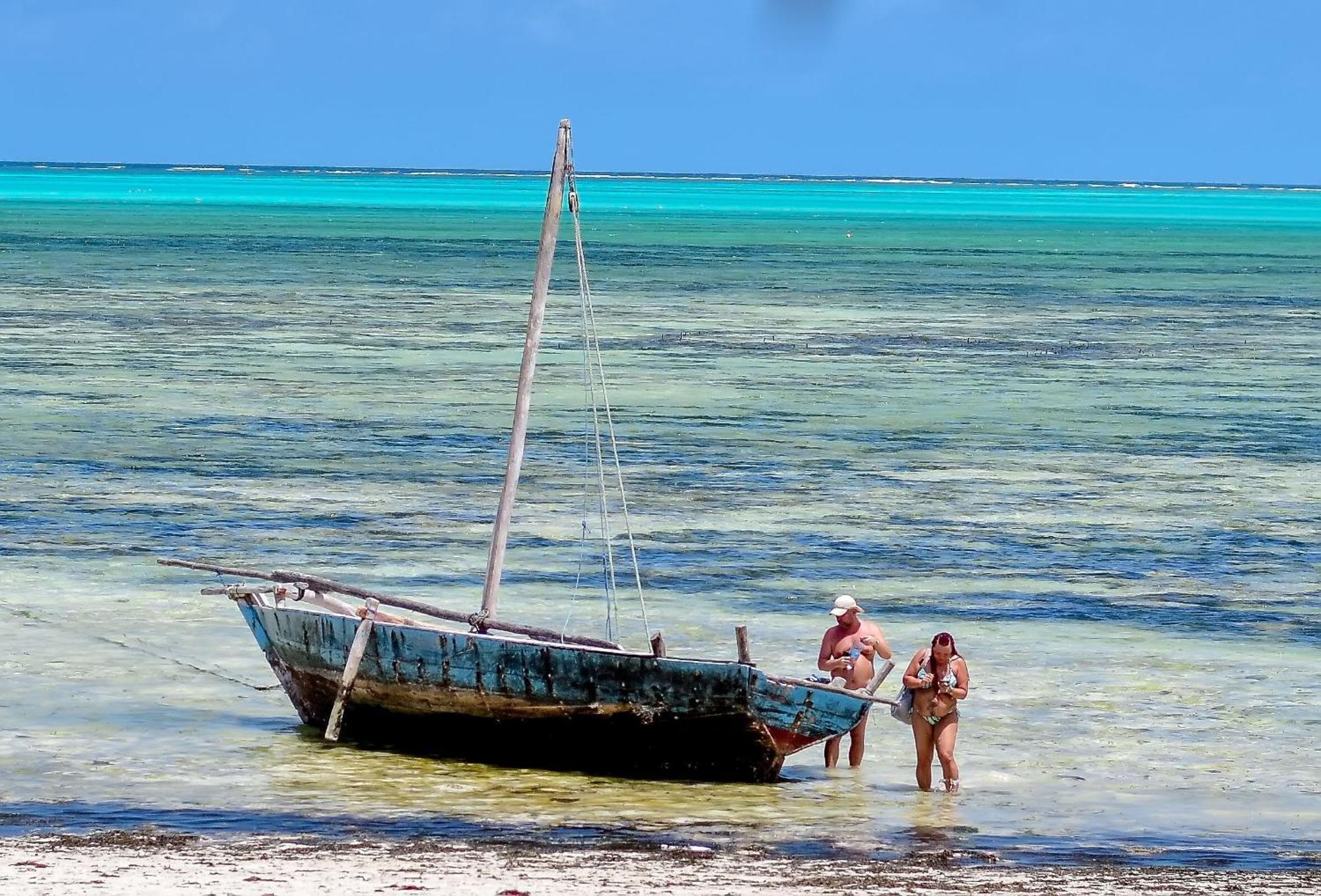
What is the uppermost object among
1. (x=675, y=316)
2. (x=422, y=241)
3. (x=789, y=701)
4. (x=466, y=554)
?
(x=422, y=241)

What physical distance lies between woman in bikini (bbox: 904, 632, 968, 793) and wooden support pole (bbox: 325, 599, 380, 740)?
343cm

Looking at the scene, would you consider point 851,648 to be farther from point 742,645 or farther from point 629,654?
point 629,654

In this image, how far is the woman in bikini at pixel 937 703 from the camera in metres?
13.6

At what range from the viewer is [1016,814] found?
13.4 meters

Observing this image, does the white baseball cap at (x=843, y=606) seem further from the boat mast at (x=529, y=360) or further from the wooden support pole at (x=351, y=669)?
the wooden support pole at (x=351, y=669)

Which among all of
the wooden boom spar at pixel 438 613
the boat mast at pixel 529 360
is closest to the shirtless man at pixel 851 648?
the wooden boom spar at pixel 438 613

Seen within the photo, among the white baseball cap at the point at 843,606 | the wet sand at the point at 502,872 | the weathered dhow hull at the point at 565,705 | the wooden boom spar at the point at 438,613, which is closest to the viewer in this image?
the wet sand at the point at 502,872

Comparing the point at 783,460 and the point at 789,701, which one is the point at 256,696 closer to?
the point at 789,701

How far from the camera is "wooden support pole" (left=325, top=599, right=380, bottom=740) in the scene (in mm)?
14212

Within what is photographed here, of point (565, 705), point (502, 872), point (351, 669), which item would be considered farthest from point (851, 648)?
point (502, 872)

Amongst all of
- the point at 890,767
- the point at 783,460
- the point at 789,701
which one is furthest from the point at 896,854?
the point at 783,460

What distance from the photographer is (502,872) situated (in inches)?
458

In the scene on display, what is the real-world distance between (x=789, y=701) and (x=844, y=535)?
9.78 m

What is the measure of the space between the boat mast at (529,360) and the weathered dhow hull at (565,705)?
71cm
